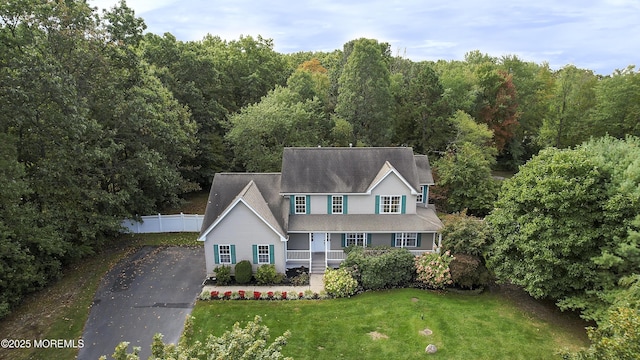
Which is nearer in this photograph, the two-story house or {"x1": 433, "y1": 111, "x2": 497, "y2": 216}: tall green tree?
the two-story house

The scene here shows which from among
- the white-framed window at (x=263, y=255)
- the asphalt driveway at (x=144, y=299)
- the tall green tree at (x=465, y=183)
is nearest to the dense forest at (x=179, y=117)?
the tall green tree at (x=465, y=183)

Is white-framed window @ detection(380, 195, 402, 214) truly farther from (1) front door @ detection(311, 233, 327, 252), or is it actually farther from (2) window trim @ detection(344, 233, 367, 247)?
(1) front door @ detection(311, 233, 327, 252)

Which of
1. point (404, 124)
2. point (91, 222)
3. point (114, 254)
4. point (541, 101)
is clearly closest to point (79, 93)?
point (91, 222)

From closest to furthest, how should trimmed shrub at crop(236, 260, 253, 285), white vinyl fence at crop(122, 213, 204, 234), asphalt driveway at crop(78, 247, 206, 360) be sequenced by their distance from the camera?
1. asphalt driveway at crop(78, 247, 206, 360)
2. trimmed shrub at crop(236, 260, 253, 285)
3. white vinyl fence at crop(122, 213, 204, 234)

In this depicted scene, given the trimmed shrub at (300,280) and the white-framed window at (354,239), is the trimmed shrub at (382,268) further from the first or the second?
the trimmed shrub at (300,280)

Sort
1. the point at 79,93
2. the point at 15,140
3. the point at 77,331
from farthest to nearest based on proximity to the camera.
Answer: the point at 79,93, the point at 15,140, the point at 77,331

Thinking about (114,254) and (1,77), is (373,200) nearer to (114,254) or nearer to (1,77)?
(114,254)

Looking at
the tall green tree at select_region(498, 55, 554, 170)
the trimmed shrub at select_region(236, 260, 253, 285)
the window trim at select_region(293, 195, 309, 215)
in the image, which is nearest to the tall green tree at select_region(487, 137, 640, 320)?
the window trim at select_region(293, 195, 309, 215)

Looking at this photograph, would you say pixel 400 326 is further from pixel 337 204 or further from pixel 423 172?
pixel 423 172
